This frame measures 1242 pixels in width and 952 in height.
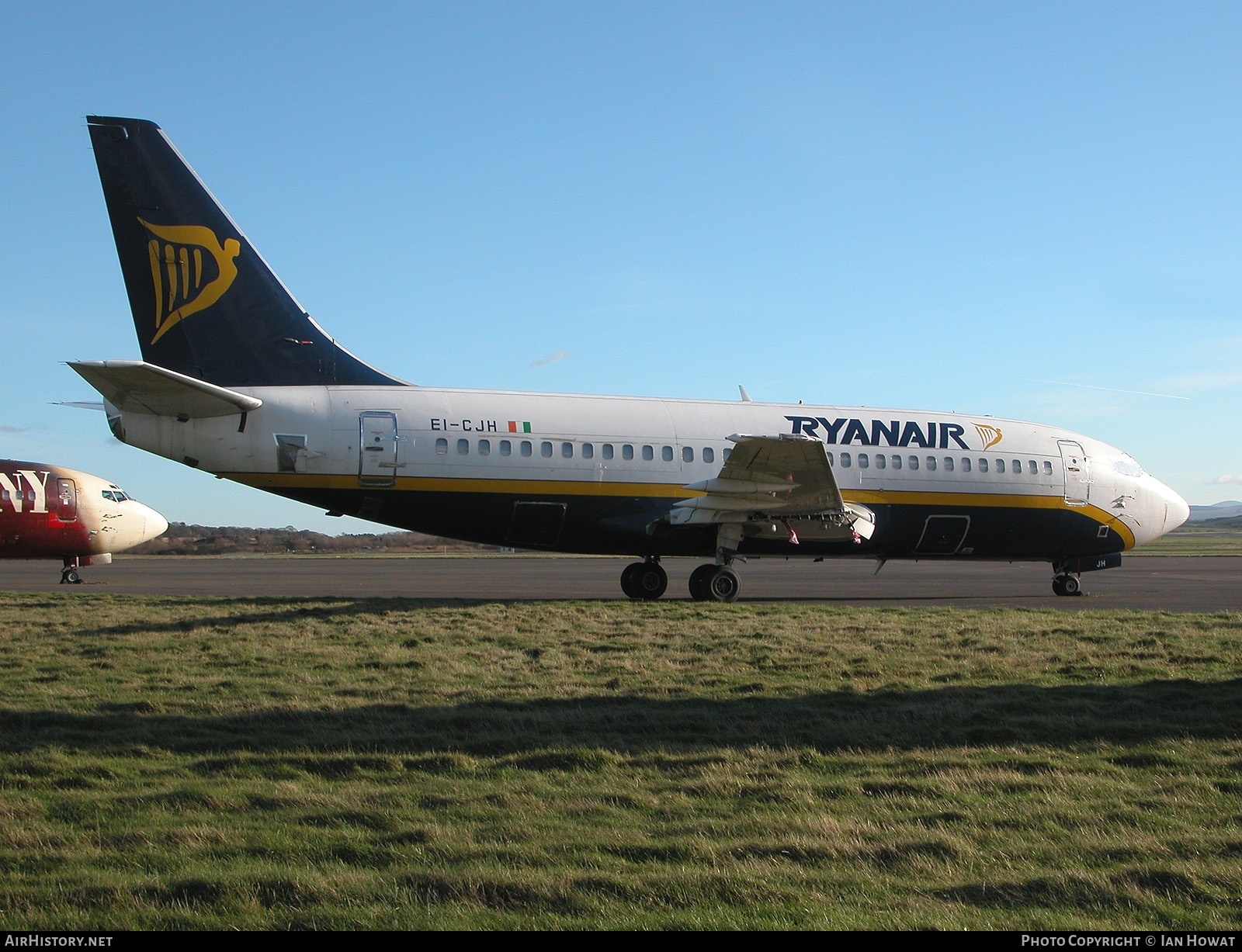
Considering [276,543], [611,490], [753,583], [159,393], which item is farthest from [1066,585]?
[276,543]

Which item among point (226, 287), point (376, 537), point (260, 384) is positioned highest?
point (226, 287)

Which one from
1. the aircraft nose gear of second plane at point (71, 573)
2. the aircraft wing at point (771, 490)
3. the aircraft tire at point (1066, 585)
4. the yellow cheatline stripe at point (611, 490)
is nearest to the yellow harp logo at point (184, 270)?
the yellow cheatline stripe at point (611, 490)

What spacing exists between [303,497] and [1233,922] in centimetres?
1607

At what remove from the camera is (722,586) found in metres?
19.6

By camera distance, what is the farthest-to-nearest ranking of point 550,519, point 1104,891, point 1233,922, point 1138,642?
point 550,519, point 1138,642, point 1104,891, point 1233,922

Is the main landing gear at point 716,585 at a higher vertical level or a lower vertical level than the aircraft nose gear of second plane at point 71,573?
higher

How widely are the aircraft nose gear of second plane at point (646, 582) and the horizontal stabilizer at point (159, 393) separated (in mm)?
7731

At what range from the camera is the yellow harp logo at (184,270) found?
691 inches

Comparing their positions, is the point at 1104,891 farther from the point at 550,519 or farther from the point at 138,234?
the point at 138,234

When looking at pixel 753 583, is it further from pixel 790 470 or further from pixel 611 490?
pixel 790 470

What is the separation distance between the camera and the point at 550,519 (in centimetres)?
1923

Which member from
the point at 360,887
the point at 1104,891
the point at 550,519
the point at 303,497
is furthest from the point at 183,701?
the point at 550,519

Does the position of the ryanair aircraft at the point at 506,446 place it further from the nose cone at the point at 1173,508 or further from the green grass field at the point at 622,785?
the green grass field at the point at 622,785

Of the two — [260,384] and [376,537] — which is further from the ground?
[260,384]
